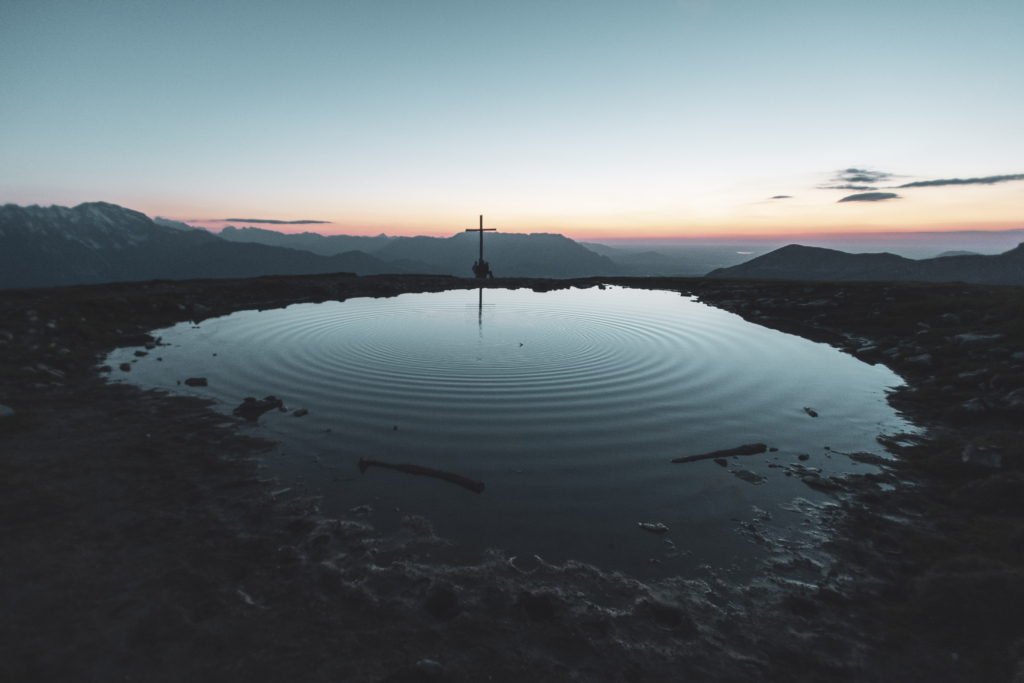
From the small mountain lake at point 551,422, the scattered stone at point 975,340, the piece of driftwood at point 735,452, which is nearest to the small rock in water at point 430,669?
the small mountain lake at point 551,422

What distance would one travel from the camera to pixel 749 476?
11.4 meters

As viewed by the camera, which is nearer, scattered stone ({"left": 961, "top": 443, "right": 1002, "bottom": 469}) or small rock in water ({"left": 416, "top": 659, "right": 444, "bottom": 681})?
small rock in water ({"left": 416, "top": 659, "right": 444, "bottom": 681})

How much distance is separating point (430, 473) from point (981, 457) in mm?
14566

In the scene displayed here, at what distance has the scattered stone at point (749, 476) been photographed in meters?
11.2

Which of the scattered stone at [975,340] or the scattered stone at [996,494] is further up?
the scattered stone at [975,340]

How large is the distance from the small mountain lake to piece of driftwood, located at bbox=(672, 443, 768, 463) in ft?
1.04

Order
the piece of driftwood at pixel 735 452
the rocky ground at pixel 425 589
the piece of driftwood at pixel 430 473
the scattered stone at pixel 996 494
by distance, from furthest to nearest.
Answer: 1. the piece of driftwood at pixel 735 452
2. the piece of driftwood at pixel 430 473
3. the scattered stone at pixel 996 494
4. the rocky ground at pixel 425 589

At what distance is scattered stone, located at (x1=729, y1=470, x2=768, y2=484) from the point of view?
36.9 ft

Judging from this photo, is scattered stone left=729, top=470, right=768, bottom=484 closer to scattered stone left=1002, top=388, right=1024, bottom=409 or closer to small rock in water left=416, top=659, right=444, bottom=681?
small rock in water left=416, top=659, right=444, bottom=681

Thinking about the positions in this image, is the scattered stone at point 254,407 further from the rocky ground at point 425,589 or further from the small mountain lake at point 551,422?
the rocky ground at point 425,589

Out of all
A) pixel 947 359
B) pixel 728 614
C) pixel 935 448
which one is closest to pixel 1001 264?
pixel 947 359

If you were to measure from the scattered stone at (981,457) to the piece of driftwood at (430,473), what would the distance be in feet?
42.8

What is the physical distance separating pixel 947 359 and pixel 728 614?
73.2 feet

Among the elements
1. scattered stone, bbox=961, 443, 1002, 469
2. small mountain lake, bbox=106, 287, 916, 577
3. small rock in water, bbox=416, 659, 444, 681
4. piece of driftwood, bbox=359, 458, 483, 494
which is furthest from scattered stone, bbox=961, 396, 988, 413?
small rock in water, bbox=416, 659, 444, 681
